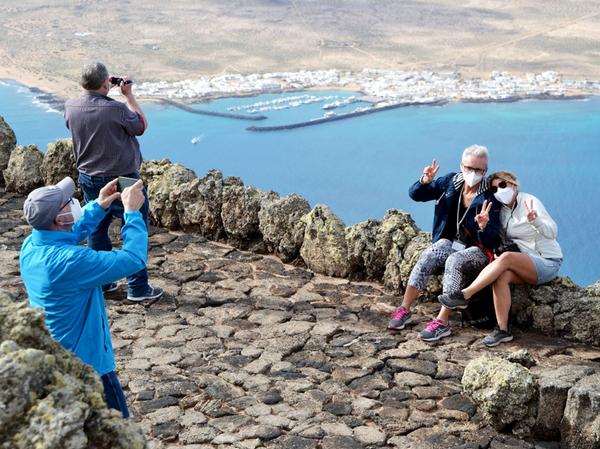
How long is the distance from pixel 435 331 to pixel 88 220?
11.5 feet

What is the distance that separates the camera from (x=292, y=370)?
24.0 feet

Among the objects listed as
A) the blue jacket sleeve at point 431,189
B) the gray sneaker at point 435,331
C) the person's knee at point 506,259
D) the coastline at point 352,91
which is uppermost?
the coastline at point 352,91

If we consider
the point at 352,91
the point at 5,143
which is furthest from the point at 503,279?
the point at 352,91

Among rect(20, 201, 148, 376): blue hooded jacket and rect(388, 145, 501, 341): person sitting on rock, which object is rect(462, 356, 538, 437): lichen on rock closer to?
rect(388, 145, 501, 341): person sitting on rock

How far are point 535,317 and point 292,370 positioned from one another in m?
2.29

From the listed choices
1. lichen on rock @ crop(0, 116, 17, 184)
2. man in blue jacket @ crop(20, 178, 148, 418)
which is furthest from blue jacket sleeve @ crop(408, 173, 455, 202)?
lichen on rock @ crop(0, 116, 17, 184)

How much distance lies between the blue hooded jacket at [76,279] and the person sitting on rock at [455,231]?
3421 mm

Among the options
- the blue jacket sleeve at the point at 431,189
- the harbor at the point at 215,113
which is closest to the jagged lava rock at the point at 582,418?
the blue jacket sleeve at the point at 431,189

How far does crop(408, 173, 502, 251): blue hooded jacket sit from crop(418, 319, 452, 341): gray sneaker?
824 millimetres

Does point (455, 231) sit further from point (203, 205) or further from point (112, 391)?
point (112, 391)

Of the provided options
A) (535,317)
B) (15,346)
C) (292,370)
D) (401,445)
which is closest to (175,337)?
(292,370)

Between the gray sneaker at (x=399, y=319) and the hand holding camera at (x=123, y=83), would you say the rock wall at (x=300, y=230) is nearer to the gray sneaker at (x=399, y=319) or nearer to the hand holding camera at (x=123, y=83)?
the gray sneaker at (x=399, y=319)

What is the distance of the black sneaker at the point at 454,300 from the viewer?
25.6ft

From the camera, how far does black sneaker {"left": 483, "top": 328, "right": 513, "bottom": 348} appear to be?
25.1 feet
